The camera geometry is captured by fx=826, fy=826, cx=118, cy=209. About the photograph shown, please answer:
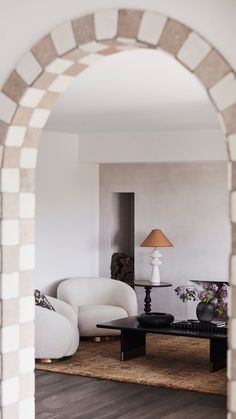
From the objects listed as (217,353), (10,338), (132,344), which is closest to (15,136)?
(10,338)

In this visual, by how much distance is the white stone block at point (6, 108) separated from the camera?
131 inches

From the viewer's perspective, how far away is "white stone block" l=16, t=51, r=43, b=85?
324cm

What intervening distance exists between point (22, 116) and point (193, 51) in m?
0.89

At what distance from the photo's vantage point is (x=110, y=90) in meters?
6.58

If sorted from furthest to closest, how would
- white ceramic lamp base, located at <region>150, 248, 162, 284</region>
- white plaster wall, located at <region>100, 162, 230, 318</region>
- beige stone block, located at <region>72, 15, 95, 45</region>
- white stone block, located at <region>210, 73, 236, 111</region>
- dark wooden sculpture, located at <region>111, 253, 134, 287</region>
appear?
dark wooden sculpture, located at <region>111, 253, 134, 287</region>, white ceramic lamp base, located at <region>150, 248, 162, 284</region>, white plaster wall, located at <region>100, 162, 230, 318</region>, beige stone block, located at <region>72, 15, 95, 45</region>, white stone block, located at <region>210, 73, 236, 111</region>

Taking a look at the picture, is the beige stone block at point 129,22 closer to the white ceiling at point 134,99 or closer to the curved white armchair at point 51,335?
the white ceiling at point 134,99

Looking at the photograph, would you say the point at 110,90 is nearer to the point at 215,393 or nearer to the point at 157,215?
the point at 215,393

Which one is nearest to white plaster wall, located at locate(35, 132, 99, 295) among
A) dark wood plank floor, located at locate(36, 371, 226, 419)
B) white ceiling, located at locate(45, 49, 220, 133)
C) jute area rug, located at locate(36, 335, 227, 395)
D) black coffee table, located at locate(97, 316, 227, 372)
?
white ceiling, located at locate(45, 49, 220, 133)

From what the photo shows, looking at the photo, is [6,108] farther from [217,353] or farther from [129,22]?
[217,353]

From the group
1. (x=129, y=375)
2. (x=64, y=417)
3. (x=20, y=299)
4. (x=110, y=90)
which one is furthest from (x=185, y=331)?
(x=20, y=299)

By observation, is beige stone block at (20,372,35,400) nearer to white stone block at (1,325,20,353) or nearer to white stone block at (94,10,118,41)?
white stone block at (1,325,20,353)

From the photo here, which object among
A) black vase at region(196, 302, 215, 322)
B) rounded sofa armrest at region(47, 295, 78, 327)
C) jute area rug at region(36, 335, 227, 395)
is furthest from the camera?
rounded sofa armrest at region(47, 295, 78, 327)

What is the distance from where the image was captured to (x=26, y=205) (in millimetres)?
3518

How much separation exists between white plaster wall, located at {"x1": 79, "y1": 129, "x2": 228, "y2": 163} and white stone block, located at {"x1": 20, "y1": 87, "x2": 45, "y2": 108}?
6.06 meters
